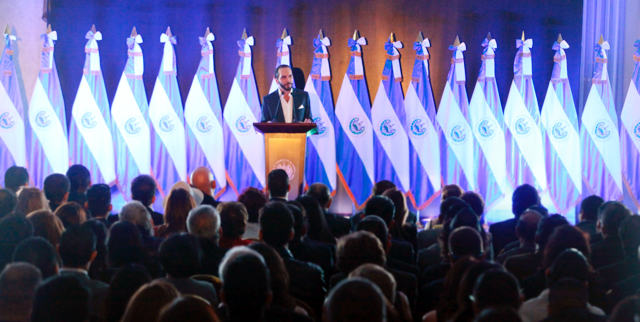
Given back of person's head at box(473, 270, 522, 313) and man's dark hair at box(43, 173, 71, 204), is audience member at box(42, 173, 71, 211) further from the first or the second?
back of person's head at box(473, 270, 522, 313)

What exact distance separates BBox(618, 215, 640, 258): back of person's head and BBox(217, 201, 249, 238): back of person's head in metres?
2.03

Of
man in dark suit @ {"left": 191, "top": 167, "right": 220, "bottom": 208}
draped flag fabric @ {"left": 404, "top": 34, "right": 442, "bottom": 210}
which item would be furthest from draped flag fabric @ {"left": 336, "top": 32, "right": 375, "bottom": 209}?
man in dark suit @ {"left": 191, "top": 167, "right": 220, "bottom": 208}

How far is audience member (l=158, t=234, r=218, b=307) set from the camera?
2.29m

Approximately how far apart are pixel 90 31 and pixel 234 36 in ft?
6.26

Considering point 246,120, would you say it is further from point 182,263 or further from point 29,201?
point 182,263

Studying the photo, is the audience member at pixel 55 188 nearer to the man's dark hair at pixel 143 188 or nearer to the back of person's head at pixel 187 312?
the man's dark hair at pixel 143 188

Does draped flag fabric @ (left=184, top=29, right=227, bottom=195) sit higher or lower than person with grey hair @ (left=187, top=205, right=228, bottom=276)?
higher

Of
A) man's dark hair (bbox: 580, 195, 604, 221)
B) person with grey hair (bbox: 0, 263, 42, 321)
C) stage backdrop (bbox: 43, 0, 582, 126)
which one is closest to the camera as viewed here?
person with grey hair (bbox: 0, 263, 42, 321)

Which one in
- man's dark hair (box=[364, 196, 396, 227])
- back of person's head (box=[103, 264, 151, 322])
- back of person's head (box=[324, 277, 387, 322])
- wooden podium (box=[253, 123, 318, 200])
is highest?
wooden podium (box=[253, 123, 318, 200])

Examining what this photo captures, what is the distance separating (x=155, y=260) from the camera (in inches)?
106

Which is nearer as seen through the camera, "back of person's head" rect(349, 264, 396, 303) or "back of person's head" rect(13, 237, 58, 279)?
"back of person's head" rect(349, 264, 396, 303)

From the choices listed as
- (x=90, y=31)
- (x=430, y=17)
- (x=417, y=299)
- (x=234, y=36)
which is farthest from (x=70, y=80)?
(x=417, y=299)

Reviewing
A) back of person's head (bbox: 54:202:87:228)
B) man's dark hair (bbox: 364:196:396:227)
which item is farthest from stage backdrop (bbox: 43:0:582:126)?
back of person's head (bbox: 54:202:87:228)

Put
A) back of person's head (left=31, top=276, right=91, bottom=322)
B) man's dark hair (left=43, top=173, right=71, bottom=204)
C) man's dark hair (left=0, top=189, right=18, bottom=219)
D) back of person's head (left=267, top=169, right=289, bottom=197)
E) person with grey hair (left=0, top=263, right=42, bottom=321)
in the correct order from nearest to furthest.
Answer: back of person's head (left=31, top=276, right=91, bottom=322)
person with grey hair (left=0, top=263, right=42, bottom=321)
man's dark hair (left=0, top=189, right=18, bottom=219)
man's dark hair (left=43, top=173, right=71, bottom=204)
back of person's head (left=267, top=169, right=289, bottom=197)
